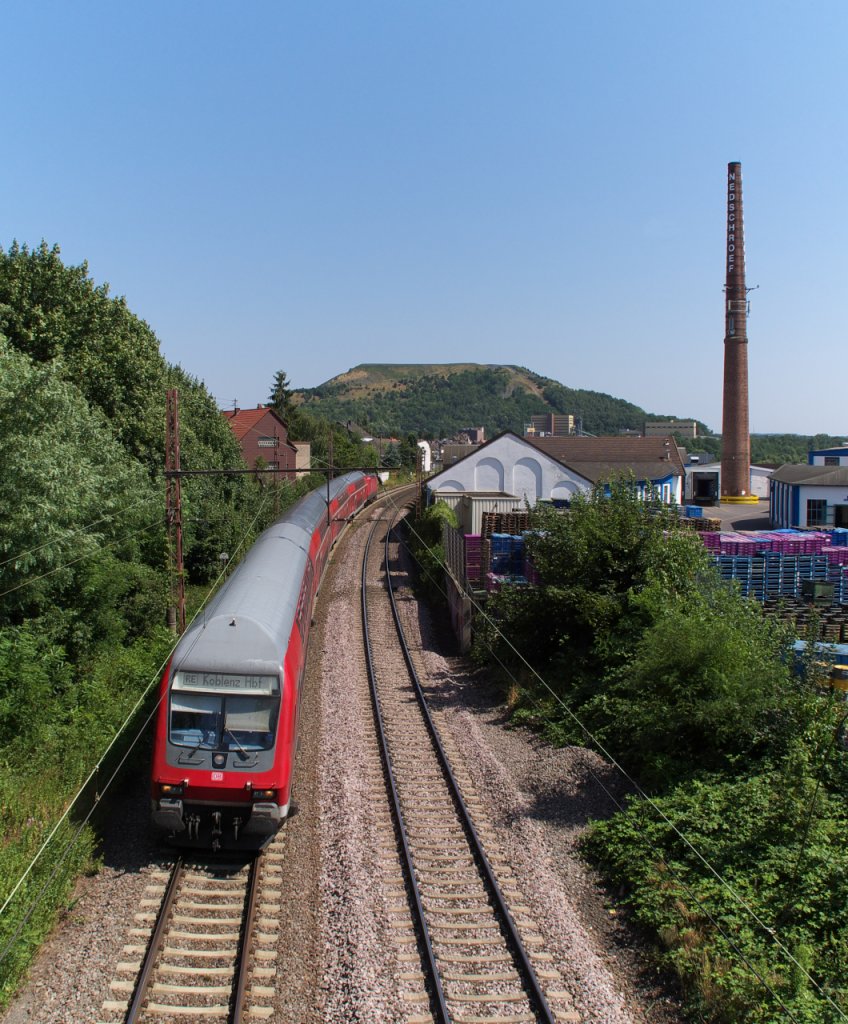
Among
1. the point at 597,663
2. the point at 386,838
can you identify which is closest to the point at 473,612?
the point at 597,663

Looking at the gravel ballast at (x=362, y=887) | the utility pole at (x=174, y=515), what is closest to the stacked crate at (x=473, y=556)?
the gravel ballast at (x=362, y=887)

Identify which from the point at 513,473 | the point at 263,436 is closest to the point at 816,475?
the point at 513,473

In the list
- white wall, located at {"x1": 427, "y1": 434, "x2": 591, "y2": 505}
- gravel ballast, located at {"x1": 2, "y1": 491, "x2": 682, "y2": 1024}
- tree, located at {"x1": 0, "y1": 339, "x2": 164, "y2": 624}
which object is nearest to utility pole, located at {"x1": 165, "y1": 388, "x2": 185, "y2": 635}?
tree, located at {"x1": 0, "y1": 339, "x2": 164, "y2": 624}

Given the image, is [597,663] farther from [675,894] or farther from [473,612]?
[675,894]

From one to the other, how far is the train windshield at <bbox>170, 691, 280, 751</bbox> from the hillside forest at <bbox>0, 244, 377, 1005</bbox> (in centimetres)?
183

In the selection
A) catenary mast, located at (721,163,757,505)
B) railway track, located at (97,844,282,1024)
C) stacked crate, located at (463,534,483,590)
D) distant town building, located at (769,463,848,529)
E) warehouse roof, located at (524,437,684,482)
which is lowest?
railway track, located at (97,844,282,1024)

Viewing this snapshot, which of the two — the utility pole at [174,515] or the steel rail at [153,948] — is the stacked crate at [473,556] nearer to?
the utility pole at [174,515]

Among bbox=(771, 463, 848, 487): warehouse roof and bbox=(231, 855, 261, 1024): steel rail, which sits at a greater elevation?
bbox=(771, 463, 848, 487): warehouse roof

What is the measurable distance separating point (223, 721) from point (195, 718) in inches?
14.3

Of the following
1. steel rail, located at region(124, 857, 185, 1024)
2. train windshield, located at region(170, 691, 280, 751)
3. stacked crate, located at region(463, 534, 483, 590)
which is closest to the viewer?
steel rail, located at region(124, 857, 185, 1024)

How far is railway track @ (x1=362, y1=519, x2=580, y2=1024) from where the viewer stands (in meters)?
7.90

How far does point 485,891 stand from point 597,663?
8051 millimetres

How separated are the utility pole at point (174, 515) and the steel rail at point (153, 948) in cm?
922

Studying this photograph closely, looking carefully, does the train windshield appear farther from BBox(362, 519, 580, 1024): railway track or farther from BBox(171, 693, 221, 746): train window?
BBox(362, 519, 580, 1024): railway track
